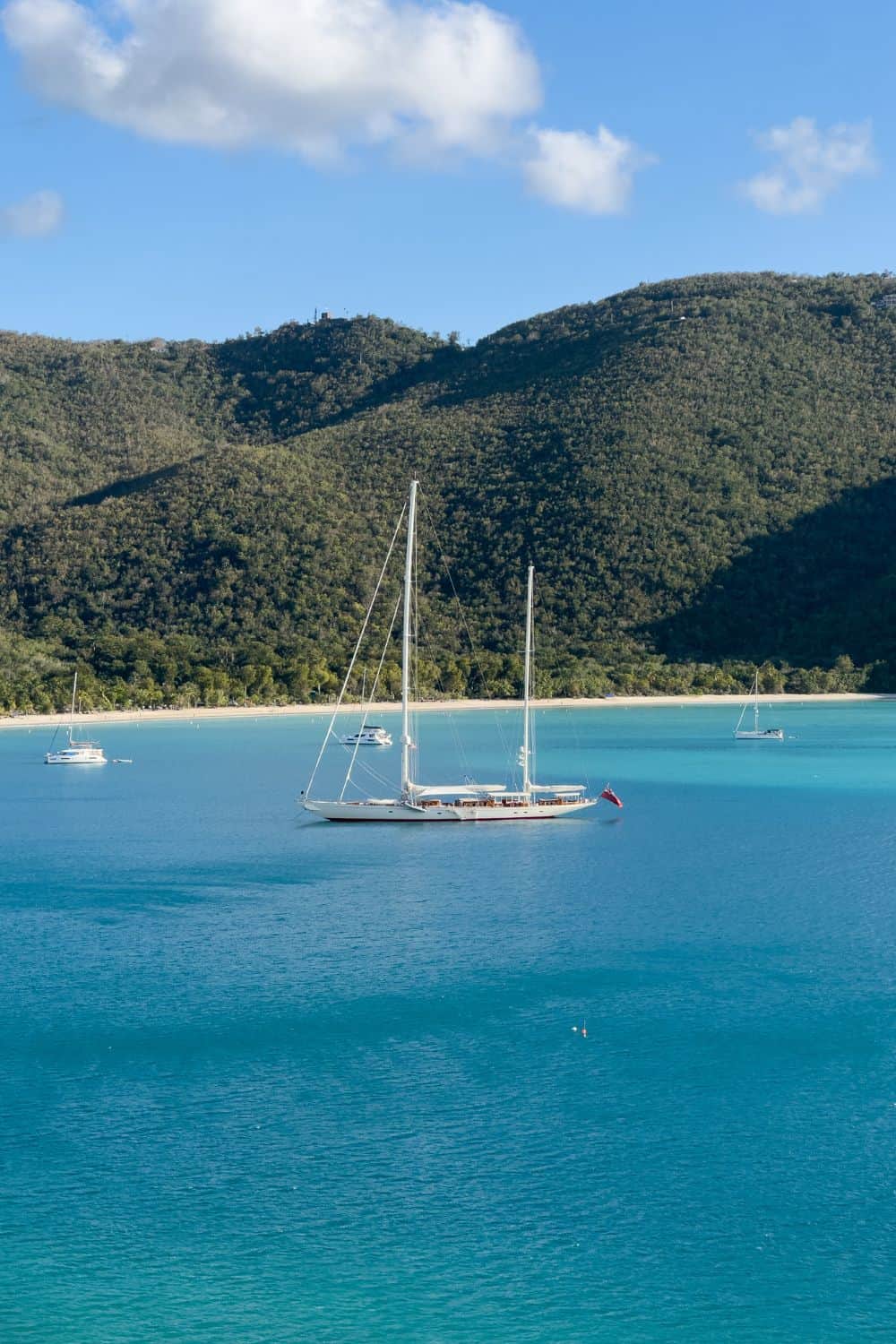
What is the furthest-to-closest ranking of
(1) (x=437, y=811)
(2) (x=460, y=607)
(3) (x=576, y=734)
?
(2) (x=460, y=607)
(3) (x=576, y=734)
(1) (x=437, y=811)

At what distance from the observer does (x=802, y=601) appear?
112 meters

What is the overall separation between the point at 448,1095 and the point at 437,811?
23.0 meters

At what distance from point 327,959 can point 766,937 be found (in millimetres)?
8339

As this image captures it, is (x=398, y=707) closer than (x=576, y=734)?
No

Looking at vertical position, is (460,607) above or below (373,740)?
above

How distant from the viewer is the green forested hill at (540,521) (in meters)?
101

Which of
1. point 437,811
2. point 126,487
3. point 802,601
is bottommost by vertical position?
point 437,811

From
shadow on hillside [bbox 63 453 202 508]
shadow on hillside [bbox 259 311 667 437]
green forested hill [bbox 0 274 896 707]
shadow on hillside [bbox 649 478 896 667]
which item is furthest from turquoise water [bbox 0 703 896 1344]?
shadow on hillside [bbox 259 311 667 437]

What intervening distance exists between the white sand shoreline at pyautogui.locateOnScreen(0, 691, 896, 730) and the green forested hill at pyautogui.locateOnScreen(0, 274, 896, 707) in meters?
1.28

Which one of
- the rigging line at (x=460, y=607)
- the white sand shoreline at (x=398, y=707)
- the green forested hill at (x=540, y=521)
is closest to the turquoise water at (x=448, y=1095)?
the rigging line at (x=460, y=607)

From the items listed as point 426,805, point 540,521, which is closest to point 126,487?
point 540,521

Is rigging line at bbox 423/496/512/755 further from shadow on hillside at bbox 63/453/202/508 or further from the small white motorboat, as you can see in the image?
shadow on hillside at bbox 63/453/202/508

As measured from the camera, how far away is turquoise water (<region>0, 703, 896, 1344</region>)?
43.9 ft

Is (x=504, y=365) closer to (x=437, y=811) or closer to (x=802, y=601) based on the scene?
(x=802, y=601)
